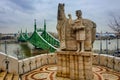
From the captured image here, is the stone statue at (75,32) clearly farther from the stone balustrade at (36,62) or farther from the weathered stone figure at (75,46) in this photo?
the stone balustrade at (36,62)

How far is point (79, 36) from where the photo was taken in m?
8.93

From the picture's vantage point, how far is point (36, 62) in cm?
1241

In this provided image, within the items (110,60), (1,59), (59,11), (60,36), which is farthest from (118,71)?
(1,59)

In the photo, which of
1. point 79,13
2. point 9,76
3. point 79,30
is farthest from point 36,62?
point 79,13

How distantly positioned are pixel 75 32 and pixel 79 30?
334 millimetres

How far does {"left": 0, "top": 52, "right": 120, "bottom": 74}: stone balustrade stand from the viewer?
1032 centimetres

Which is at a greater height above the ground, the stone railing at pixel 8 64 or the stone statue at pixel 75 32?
the stone statue at pixel 75 32

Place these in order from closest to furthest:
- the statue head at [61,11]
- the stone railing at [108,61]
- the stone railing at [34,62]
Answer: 1. the statue head at [61,11]
2. the stone railing at [34,62]
3. the stone railing at [108,61]

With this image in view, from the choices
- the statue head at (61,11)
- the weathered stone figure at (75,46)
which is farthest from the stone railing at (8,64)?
the statue head at (61,11)

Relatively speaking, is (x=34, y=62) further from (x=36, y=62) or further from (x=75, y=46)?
(x=75, y=46)

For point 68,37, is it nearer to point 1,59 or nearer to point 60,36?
point 60,36

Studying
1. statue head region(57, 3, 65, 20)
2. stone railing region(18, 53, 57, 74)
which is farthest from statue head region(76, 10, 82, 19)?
stone railing region(18, 53, 57, 74)

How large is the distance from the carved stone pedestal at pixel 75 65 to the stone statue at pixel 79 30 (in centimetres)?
42

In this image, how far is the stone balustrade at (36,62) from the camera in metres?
10.3
